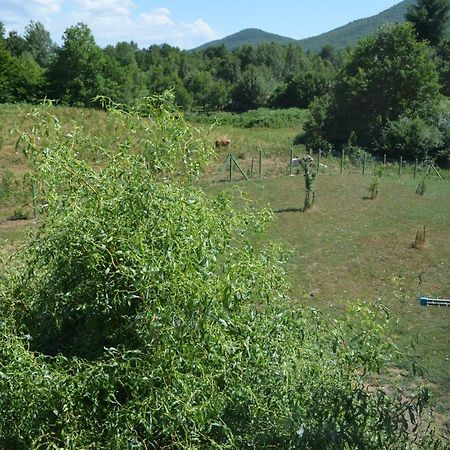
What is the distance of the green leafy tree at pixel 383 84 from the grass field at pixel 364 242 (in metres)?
8.85

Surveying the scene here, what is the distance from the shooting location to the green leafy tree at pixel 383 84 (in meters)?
32.0

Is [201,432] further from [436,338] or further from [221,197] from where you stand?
[436,338]

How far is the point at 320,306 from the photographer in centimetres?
1052

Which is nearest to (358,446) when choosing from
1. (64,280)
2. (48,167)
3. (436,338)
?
(64,280)

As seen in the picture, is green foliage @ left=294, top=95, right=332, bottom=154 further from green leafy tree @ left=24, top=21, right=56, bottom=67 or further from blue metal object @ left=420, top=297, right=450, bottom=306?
green leafy tree @ left=24, top=21, right=56, bottom=67

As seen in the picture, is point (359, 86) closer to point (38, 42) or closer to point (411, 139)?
point (411, 139)

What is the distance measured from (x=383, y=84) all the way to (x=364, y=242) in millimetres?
20467

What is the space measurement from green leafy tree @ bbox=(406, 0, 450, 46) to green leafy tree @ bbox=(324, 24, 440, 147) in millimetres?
12713

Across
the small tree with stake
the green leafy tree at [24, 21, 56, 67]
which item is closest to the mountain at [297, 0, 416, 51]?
the green leafy tree at [24, 21, 56, 67]

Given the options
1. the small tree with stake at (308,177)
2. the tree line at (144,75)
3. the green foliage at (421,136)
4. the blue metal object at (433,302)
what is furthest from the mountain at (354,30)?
the blue metal object at (433,302)

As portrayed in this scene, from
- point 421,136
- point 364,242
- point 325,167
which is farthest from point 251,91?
point 364,242

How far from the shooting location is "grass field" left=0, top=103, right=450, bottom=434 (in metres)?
9.13

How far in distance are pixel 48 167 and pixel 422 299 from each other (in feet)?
28.6

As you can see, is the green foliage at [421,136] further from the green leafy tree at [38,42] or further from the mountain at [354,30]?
the mountain at [354,30]
